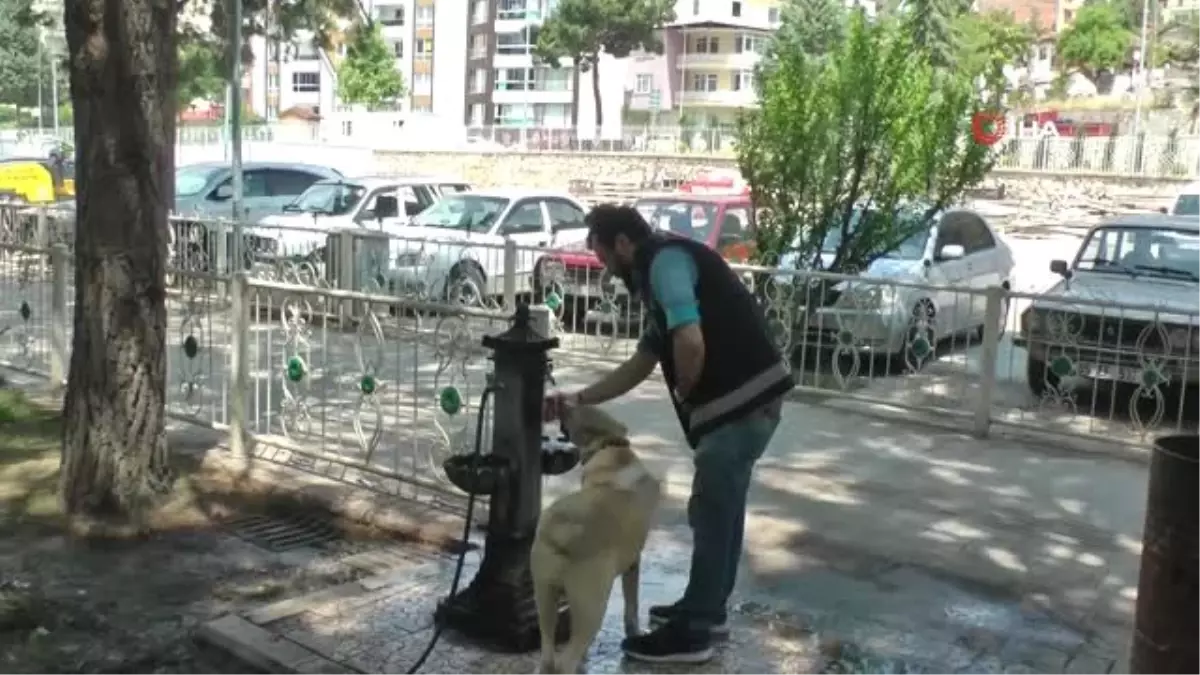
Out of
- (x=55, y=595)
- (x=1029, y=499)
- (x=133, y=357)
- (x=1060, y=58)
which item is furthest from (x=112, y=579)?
(x=1060, y=58)

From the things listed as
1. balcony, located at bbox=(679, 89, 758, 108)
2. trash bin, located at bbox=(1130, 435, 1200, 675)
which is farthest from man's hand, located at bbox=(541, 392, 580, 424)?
balcony, located at bbox=(679, 89, 758, 108)

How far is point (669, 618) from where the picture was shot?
4.93 meters

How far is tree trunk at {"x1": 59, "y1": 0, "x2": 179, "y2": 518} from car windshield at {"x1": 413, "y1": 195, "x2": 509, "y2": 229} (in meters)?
8.75

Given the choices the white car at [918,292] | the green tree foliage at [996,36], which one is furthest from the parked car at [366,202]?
the green tree foliage at [996,36]

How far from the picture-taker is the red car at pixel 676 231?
12484mm

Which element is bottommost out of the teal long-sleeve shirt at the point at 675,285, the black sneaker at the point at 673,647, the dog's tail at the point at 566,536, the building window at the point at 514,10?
Result: the black sneaker at the point at 673,647

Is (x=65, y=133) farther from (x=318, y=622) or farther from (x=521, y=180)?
(x=318, y=622)

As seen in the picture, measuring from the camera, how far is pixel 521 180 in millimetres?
53344

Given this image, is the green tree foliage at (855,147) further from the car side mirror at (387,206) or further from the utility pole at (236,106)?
the utility pole at (236,106)

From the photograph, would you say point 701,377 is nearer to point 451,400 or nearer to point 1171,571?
point 1171,571

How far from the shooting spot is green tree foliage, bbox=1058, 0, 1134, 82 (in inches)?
3499

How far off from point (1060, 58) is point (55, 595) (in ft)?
324

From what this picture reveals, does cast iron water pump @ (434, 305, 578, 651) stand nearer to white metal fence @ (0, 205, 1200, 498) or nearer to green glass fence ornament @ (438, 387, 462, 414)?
white metal fence @ (0, 205, 1200, 498)

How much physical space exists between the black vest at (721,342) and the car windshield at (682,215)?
914 cm
